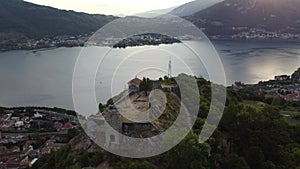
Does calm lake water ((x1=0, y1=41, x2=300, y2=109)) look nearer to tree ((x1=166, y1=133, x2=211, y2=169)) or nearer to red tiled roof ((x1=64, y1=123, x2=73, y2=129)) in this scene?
red tiled roof ((x1=64, y1=123, x2=73, y2=129))

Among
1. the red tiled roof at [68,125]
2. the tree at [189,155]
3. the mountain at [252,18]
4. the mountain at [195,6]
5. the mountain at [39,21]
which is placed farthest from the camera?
the mountain at [195,6]

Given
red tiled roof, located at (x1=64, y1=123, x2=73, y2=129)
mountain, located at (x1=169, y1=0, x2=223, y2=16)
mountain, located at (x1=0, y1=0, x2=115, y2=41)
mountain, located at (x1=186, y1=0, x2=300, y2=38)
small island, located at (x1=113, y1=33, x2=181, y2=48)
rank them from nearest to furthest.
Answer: red tiled roof, located at (x1=64, y1=123, x2=73, y2=129), small island, located at (x1=113, y1=33, x2=181, y2=48), mountain, located at (x1=0, y1=0, x2=115, y2=41), mountain, located at (x1=186, y1=0, x2=300, y2=38), mountain, located at (x1=169, y1=0, x2=223, y2=16)

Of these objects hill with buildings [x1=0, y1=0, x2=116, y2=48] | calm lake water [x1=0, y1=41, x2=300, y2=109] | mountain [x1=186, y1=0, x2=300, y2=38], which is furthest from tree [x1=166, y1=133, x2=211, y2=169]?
mountain [x1=186, y1=0, x2=300, y2=38]

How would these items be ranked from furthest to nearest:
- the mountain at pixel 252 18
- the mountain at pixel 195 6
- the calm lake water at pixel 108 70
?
the mountain at pixel 195 6 → the mountain at pixel 252 18 → the calm lake water at pixel 108 70

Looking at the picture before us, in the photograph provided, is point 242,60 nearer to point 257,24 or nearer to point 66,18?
point 257,24

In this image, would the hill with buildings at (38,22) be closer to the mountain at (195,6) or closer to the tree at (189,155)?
the mountain at (195,6)

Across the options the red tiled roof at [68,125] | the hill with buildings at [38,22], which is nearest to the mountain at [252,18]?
the hill with buildings at [38,22]

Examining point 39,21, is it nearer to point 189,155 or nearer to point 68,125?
point 68,125
